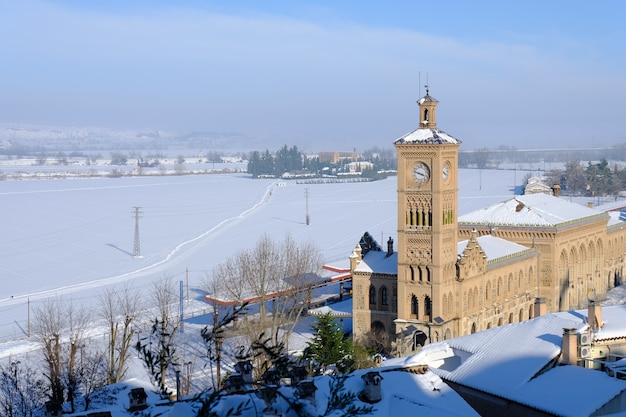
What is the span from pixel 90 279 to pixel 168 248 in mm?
14973

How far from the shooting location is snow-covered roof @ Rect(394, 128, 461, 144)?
3828 cm

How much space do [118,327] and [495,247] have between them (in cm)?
2038

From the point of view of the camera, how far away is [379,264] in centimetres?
4191

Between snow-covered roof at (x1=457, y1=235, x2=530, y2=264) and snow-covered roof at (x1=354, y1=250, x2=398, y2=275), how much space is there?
10.9 ft

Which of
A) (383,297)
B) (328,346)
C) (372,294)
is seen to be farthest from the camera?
(372,294)

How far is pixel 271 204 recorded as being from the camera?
110938 millimetres

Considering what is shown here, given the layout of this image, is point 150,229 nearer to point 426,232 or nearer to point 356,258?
point 356,258

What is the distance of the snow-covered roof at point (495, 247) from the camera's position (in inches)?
1705

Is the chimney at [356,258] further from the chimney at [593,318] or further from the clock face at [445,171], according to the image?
the chimney at [593,318]

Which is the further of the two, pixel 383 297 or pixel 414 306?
pixel 383 297

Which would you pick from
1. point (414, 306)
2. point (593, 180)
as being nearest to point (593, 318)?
point (414, 306)

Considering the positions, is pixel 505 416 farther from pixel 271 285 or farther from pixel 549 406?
pixel 271 285

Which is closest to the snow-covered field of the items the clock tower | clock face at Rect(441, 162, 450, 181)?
the clock tower

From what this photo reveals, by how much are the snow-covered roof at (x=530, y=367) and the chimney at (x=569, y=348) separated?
186 millimetres
